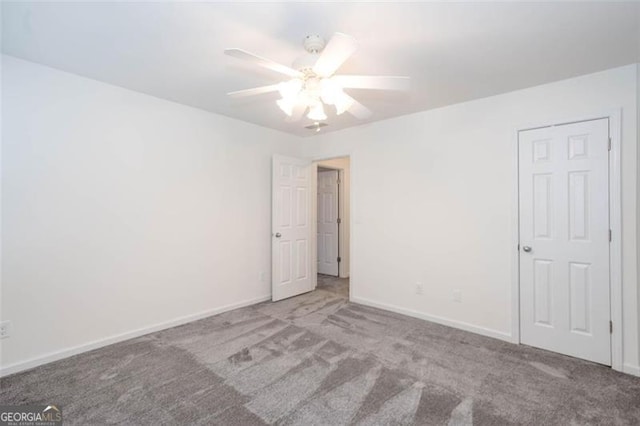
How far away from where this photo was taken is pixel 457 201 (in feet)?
10.5

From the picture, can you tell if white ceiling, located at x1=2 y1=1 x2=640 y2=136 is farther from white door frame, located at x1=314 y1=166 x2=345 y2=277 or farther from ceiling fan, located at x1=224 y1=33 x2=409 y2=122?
white door frame, located at x1=314 y1=166 x2=345 y2=277

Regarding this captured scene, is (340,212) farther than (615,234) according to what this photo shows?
Yes

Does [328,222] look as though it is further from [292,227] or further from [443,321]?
[443,321]

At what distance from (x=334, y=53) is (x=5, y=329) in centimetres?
307

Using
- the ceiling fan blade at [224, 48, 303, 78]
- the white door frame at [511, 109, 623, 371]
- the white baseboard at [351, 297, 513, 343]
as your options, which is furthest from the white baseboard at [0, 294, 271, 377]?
the white door frame at [511, 109, 623, 371]

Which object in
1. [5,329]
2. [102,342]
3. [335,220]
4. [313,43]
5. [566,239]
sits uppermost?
[313,43]

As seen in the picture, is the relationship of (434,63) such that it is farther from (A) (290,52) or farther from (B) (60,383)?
(B) (60,383)

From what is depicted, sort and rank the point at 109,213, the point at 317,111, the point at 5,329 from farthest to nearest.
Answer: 1. the point at 109,213
2. the point at 5,329
3. the point at 317,111

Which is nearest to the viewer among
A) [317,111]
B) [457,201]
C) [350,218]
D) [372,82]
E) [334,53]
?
[334,53]

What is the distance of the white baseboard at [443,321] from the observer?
2904 mm

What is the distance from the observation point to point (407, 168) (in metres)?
3.57

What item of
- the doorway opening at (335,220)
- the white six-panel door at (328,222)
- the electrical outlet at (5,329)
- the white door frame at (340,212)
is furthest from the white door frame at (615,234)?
the electrical outlet at (5,329)

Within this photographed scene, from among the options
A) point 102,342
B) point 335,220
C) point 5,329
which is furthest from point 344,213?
point 5,329

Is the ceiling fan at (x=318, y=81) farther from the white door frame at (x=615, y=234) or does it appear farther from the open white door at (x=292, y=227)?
the open white door at (x=292, y=227)
